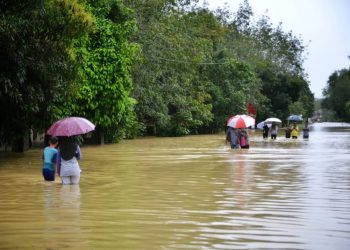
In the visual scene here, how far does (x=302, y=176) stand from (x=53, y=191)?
6279 millimetres

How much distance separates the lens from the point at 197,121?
51.3 metres

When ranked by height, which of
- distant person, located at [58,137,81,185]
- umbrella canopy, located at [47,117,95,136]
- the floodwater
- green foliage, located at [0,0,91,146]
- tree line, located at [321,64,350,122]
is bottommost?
the floodwater

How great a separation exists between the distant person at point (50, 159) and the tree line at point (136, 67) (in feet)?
15.1

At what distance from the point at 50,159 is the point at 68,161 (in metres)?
0.92

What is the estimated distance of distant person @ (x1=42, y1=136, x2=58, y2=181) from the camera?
13.6 m

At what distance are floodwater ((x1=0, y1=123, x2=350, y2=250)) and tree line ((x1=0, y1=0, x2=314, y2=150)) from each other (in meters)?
3.90

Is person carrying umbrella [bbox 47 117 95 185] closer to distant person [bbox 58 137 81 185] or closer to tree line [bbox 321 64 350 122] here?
distant person [bbox 58 137 81 185]

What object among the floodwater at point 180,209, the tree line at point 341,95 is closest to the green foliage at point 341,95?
the tree line at point 341,95

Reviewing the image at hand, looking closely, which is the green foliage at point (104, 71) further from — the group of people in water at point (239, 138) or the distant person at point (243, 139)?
the distant person at point (243, 139)

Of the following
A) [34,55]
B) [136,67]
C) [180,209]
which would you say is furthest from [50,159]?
[136,67]

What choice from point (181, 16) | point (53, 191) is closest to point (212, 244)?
point (53, 191)

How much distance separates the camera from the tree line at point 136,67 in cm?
1886

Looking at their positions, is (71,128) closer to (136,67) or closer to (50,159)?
(50,159)

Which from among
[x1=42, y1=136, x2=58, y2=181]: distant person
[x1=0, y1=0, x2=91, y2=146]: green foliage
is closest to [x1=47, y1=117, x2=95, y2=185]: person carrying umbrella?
[x1=42, y1=136, x2=58, y2=181]: distant person
